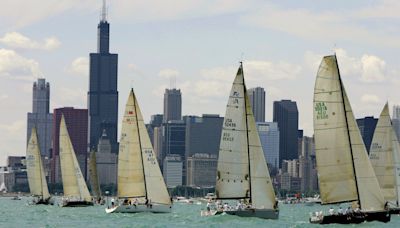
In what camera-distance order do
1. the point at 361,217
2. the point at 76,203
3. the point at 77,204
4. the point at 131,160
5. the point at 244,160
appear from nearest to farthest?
the point at 361,217 → the point at 244,160 → the point at 131,160 → the point at 77,204 → the point at 76,203

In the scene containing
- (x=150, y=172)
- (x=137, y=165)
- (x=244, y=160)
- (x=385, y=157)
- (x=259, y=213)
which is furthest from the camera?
(x=385, y=157)

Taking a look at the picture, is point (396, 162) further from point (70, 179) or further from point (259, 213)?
point (70, 179)

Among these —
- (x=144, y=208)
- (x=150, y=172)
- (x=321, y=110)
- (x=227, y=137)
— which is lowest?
(x=144, y=208)

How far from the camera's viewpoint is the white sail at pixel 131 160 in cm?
10719

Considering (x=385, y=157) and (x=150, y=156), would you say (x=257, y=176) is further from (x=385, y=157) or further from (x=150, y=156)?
(x=385, y=157)

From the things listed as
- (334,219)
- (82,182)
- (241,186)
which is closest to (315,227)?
(334,219)

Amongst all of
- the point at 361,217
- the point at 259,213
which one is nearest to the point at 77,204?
the point at 259,213

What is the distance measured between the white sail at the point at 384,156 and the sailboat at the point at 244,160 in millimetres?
20768

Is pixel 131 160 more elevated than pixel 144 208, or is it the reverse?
pixel 131 160

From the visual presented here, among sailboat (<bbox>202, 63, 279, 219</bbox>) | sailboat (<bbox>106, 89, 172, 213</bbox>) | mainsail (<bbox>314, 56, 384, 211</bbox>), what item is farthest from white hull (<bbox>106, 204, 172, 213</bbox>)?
mainsail (<bbox>314, 56, 384, 211</bbox>)

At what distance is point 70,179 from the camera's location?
144875 mm

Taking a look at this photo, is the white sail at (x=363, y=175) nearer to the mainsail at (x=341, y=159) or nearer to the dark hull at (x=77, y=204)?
the mainsail at (x=341, y=159)

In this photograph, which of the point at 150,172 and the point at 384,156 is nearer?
the point at 150,172

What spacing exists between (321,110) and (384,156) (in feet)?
104
